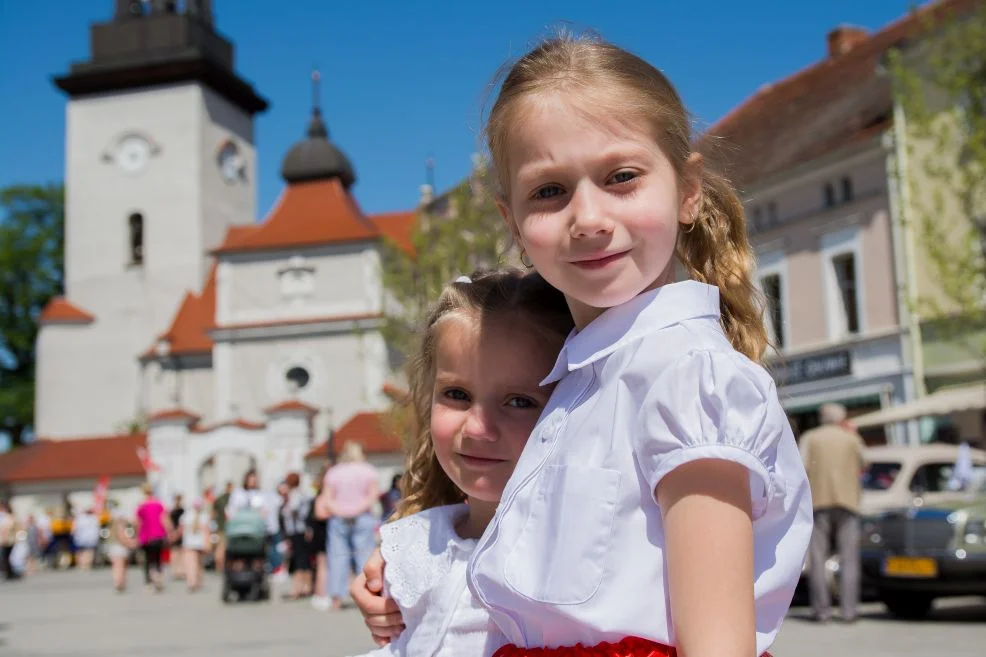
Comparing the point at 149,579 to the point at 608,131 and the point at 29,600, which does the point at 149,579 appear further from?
the point at 608,131

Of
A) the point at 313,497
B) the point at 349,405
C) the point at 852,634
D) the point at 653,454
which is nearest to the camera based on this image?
the point at 653,454

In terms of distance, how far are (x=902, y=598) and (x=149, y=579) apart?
14.0 meters

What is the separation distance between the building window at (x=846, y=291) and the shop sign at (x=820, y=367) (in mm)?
752

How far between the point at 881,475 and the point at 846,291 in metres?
16.3

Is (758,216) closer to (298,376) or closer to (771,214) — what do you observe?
(771,214)

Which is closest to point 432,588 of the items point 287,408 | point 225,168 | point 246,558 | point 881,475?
point 881,475

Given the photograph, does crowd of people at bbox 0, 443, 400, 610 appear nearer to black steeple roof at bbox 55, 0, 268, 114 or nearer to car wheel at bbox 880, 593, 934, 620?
car wheel at bbox 880, 593, 934, 620

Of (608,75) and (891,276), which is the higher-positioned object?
(891,276)

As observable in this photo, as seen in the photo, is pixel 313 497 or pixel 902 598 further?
pixel 313 497

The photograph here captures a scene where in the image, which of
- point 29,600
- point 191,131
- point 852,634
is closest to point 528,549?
point 852,634

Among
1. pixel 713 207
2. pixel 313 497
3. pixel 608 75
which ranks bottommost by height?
pixel 313 497

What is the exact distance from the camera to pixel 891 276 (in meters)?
27.4

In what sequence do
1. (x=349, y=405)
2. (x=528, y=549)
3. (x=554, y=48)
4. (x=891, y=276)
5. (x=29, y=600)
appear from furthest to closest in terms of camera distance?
(x=349, y=405)
(x=891, y=276)
(x=29, y=600)
(x=554, y=48)
(x=528, y=549)

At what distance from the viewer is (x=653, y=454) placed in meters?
1.52
